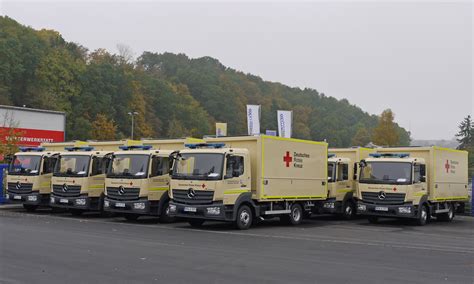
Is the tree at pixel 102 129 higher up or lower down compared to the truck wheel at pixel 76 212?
higher up

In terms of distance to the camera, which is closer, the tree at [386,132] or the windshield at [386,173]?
the windshield at [386,173]

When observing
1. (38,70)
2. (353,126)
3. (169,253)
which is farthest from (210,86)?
Answer: (169,253)

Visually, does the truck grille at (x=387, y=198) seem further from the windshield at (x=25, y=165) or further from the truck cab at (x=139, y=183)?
the windshield at (x=25, y=165)

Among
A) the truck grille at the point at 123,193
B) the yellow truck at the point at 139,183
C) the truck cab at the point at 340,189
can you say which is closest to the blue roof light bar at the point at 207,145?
the yellow truck at the point at 139,183

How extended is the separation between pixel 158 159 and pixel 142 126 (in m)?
70.3

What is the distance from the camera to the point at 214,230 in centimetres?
1825

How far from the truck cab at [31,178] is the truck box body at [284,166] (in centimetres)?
767

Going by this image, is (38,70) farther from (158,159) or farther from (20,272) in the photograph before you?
(20,272)

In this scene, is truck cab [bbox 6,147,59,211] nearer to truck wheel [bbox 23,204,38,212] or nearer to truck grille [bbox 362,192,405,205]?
truck wheel [bbox 23,204,38,212]

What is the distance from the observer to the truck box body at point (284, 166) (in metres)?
19.0

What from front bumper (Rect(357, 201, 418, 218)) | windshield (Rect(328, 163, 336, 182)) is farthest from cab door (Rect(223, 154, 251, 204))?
windshield (Rect(328, 163, 336, 182))

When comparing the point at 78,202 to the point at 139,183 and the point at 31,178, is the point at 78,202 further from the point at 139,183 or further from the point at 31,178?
the point at 139,183

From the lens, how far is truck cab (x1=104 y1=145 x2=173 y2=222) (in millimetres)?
19922

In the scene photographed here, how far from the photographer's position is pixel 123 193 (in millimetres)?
20141
